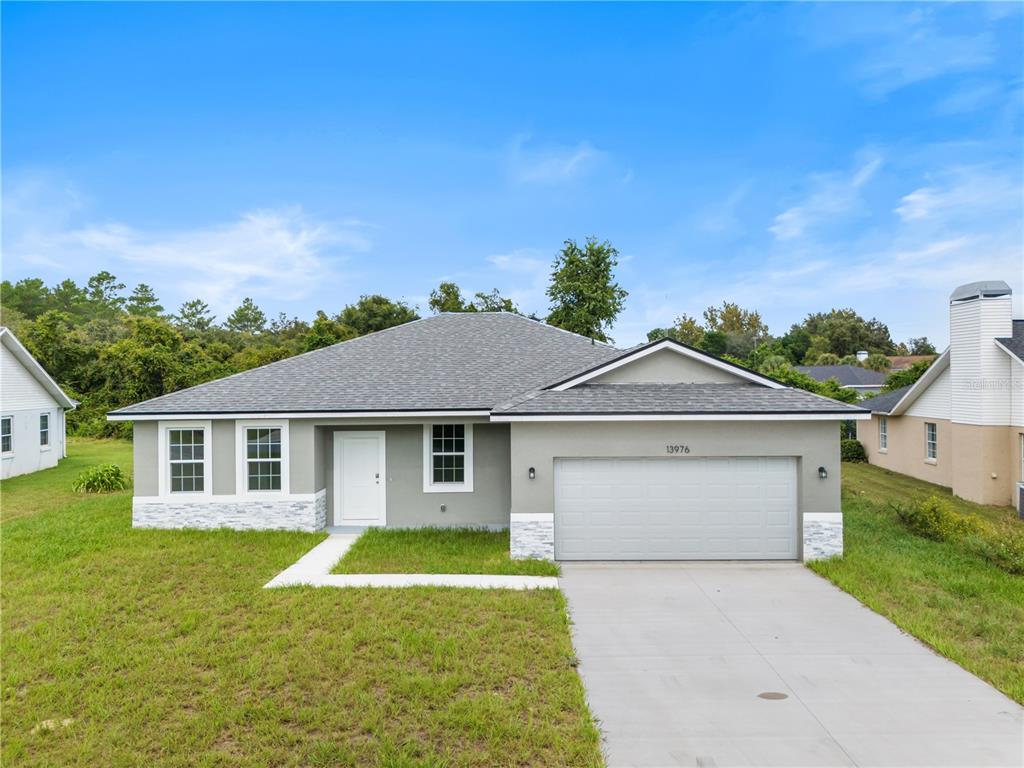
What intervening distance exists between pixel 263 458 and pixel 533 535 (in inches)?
258

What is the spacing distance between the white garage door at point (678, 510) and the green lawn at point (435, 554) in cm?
114

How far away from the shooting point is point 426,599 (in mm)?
8141

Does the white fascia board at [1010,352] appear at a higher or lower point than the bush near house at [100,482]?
higher

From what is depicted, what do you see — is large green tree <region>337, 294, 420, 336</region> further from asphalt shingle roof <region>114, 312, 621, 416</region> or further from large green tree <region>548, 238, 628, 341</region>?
asphalt shingle roof <region>114, 312, 621, 416</region>

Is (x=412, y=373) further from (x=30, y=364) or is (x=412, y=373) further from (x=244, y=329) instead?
(x=244, y=329)

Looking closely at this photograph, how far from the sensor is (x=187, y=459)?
493 inches

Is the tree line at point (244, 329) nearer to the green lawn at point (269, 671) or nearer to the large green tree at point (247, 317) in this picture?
the large green tree at point (247, 317)

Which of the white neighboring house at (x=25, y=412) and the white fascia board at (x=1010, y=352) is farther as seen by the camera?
the white neighboring house at (x=25, y=412)

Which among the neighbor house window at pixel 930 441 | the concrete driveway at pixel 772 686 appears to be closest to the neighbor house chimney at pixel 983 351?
the neighbor house window at pixel 930 441

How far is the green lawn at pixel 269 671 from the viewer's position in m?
4.75

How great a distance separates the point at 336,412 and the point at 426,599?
5295 mm

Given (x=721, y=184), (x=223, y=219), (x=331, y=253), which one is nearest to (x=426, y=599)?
(x=721, y=184)

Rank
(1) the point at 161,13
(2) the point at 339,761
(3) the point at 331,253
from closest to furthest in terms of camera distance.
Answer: (2) the point at 339,761 → (1) the point at 161,13 → (3) the point at 331,253

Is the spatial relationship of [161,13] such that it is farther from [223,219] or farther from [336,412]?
[223,219]
